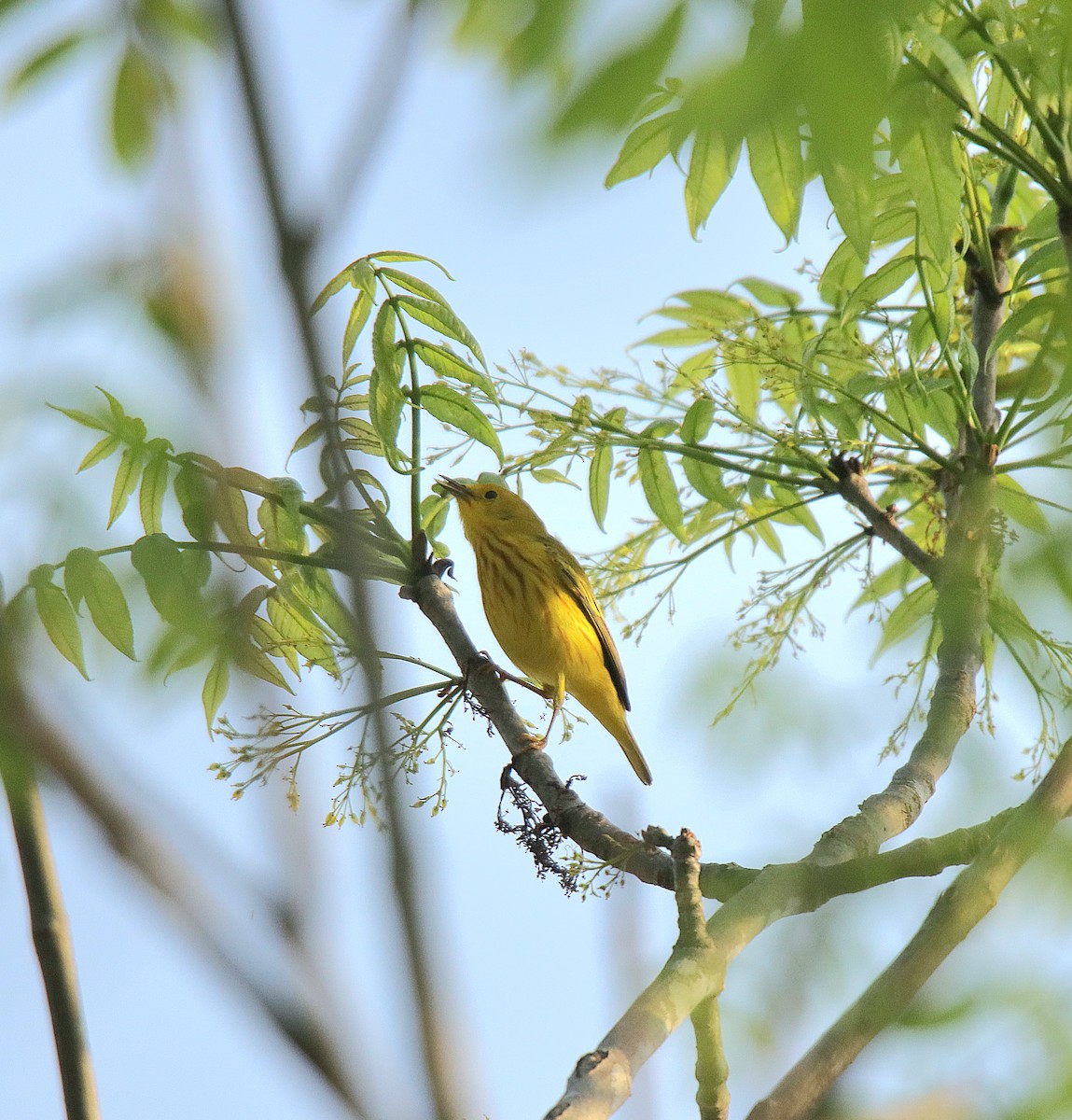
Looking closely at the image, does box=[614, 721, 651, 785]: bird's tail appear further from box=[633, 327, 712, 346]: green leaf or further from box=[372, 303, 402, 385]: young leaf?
box=[372, 303, 402, 385]: young leaf

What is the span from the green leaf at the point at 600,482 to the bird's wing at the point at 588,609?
2.27 meters

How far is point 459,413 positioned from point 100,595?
1.15 metres

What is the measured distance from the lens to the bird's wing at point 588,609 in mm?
6332

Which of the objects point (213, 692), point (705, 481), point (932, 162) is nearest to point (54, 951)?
point (213, 692)

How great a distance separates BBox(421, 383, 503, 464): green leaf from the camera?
11.6 ft

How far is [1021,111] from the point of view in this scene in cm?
365

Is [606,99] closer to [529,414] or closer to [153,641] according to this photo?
[153,641]

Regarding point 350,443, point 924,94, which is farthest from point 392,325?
point 924,94

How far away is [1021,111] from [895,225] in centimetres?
59

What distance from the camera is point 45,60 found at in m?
2.41

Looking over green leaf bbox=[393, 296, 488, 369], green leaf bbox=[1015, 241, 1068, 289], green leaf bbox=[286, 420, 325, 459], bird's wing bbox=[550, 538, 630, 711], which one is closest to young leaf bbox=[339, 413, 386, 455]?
green leaf bbox=[286, 420, 325, 459]

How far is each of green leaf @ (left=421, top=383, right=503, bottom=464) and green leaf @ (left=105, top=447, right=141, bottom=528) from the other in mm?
822

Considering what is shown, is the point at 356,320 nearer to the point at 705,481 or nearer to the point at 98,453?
the point at 98,453

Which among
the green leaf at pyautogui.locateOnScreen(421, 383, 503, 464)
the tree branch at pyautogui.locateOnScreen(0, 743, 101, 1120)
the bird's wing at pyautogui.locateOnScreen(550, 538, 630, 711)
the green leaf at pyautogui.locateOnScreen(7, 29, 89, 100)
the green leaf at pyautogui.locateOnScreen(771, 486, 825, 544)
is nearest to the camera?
the tree branch at pyautogui.locateOnScreen(0, 743, 101, 1120)
